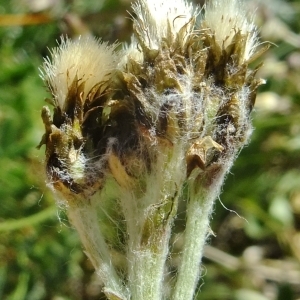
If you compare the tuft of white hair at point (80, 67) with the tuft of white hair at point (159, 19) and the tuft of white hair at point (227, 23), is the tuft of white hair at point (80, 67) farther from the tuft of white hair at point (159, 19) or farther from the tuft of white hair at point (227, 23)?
the tuft of white hair at point (227, 23)

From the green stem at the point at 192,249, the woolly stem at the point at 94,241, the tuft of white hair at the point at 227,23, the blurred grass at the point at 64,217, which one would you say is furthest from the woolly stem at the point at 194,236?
the blurred grass at the point at 64,217

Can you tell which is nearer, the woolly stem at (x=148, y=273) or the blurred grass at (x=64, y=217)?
the woolly stem at (x=148, y=273)

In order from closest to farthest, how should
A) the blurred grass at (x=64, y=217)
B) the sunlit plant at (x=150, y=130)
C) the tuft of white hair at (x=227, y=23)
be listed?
the sunlit plant at (x=150, y=130), the tuft of white hair at (x=227, y=23), the blurred grass at (x=64, y=217)

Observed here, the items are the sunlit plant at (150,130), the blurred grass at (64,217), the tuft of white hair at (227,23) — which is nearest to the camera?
the sunlit plant at (150,130)

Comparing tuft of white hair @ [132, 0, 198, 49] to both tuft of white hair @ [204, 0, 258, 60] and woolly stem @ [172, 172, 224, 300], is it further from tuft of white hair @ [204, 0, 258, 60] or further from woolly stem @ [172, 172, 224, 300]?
woolly stem @ [172, 172, 224, 300]

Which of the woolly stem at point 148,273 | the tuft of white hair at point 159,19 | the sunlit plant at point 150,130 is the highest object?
the tuft of white hair at point 159,19

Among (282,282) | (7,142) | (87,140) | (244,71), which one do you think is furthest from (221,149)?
(282,282)

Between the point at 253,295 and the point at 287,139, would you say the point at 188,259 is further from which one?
the point at 287,139
